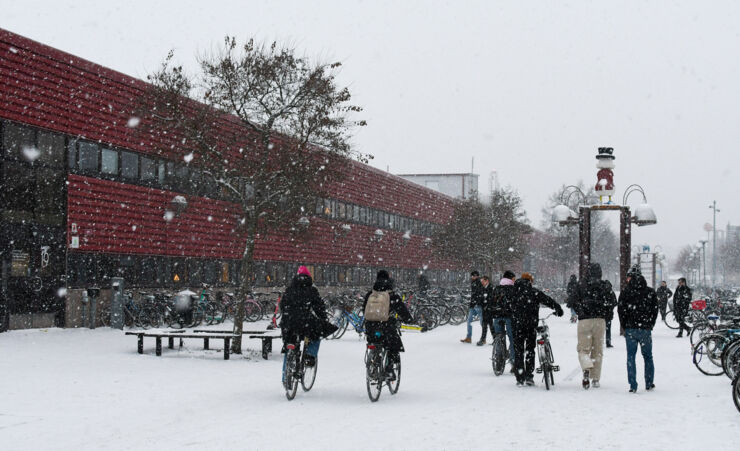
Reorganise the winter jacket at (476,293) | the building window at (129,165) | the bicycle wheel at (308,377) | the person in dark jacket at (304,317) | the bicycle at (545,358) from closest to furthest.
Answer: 1. the person in dark jacket at (304,317)
2. the bicycle wheel at (308,377)
3. the bicycle at (545,358)
4. the winter jacket at (476,293)
5. the building window at (129,165)

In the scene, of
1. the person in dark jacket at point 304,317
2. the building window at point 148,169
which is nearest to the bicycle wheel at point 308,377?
the person in dark jacket at point 304,317

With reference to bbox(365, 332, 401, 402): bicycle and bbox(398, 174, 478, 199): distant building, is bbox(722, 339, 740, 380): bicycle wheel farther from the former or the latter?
bbox(398, 174, 478, 199): distant building

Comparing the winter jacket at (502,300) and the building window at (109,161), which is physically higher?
the building window at (109,161)

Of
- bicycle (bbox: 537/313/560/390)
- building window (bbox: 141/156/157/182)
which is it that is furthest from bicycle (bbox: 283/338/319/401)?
building window (bbox: 141/156/157/182)

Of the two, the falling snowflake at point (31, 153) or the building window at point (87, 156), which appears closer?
the falling snowflake at point (31, 153)

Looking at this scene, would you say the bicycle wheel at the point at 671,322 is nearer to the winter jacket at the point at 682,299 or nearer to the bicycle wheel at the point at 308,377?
the winter jacket at the point at 682,299

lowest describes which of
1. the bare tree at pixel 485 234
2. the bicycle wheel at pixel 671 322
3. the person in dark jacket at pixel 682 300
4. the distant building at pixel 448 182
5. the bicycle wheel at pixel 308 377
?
the bicycle wheel at pixel 671 322

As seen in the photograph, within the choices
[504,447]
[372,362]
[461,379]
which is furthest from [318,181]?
[504,447]

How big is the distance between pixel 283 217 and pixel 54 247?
7.46 m

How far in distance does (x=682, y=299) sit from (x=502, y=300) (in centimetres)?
1042

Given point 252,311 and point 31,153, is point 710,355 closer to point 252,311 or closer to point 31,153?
point 31,153

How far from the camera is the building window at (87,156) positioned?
73.8 feet

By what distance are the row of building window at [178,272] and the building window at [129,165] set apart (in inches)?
95.7

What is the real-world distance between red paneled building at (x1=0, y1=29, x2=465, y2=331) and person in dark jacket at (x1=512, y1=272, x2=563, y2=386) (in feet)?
26.5
